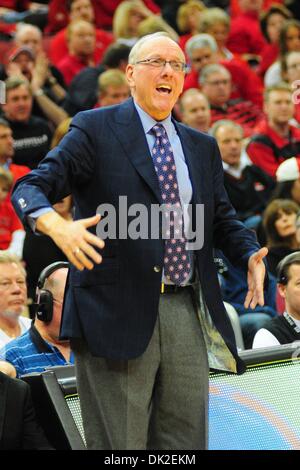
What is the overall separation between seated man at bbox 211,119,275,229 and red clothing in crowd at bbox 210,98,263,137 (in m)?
1.04

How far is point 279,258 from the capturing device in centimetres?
571

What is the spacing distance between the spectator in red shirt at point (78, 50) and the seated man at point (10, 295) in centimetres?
387

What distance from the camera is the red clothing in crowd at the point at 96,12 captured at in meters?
9.27

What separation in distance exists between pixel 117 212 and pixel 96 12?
24.4ft

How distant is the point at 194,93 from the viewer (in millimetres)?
6703

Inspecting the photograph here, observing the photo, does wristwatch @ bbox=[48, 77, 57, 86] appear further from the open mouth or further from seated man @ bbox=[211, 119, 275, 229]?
the open mouth

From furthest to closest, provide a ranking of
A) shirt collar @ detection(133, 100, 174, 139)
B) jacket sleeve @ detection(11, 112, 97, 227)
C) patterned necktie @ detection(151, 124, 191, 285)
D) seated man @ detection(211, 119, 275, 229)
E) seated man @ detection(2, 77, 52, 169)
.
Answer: seated man @ detection(2, 77, 52, 169)
seated man @ detection(211, 119, 275, 229)
shirt collar @ detection(133, 100, 174, 139)
patterned necktie @ detection(151, 124, 191, 285)
jacket sleeve @ detection(11, 112, 97, 227)

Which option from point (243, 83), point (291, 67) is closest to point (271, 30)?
point (243, 83)

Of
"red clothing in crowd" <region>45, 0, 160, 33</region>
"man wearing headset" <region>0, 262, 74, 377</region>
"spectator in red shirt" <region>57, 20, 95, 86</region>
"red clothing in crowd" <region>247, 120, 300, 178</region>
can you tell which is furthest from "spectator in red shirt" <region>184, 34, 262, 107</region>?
"man wearing headset" <region>0, 262, 74, 377</region>

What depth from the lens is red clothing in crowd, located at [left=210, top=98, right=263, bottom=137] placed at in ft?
24.7

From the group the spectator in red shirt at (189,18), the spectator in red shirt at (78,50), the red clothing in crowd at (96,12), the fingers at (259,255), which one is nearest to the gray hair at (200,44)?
the spectator in red shirt at (78,50)

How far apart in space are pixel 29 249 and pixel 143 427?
10.00 ft

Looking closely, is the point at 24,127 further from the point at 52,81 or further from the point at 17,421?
the point at 17,421

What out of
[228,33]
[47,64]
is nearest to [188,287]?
[47,64]
